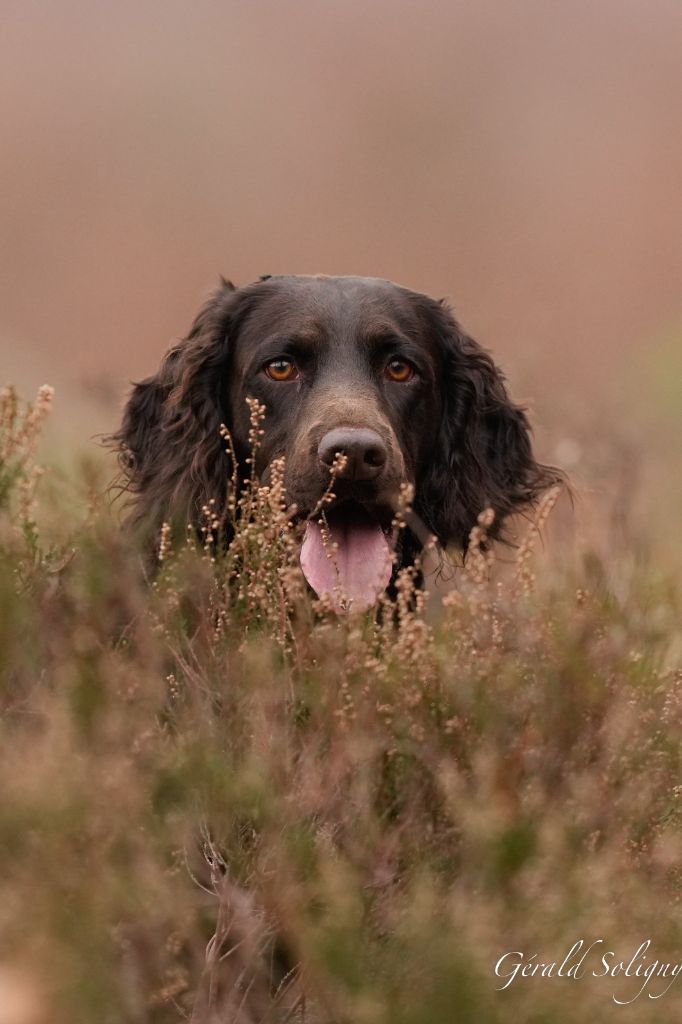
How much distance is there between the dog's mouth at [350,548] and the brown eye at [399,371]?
2.50 ft

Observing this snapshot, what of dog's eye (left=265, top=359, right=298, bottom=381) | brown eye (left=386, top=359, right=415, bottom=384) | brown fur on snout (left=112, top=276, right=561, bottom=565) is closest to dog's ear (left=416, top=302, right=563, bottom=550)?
brown fur on snout (left=112, top=276, right=561, bottom=565)

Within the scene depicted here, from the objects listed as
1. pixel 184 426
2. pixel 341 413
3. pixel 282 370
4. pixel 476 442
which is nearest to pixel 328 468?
pixel 341 413

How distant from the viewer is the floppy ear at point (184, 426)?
177 inches

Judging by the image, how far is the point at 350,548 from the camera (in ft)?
13.7

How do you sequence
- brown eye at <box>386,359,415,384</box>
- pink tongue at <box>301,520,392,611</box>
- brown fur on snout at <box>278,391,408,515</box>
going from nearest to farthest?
pink tongue at <box>301,520,392,611</box> < brown fur on snout at <box>278,391,408,515</box> < brown eye at <box>386,359,415,384</box>

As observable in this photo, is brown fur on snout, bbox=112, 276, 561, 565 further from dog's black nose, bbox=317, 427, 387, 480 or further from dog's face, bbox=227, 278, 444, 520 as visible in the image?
dog's black nose, bbox=317, 427, 387, 480

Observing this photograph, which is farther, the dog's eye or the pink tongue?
the dog's eye

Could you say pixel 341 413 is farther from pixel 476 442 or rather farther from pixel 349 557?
pixel 476 442

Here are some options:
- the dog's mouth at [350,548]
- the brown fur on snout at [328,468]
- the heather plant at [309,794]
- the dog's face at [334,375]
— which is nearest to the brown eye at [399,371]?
the dog's face at [334,375]

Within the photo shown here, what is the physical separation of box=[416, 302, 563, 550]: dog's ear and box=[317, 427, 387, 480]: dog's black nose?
33.0 inches

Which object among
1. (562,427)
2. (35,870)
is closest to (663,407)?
(562,427)

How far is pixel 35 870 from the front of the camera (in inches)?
82.8

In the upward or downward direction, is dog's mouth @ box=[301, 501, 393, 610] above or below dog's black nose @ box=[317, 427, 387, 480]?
below

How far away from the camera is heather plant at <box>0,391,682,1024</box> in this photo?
2.09m
